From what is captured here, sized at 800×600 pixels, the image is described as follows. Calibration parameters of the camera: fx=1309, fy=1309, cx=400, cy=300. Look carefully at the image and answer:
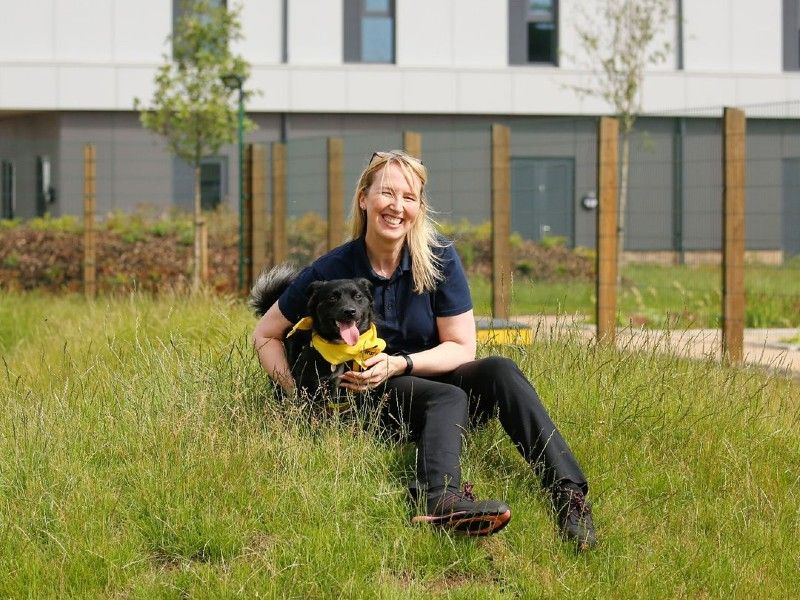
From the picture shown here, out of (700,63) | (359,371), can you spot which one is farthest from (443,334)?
(700,63)

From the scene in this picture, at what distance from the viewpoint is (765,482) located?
565 cm

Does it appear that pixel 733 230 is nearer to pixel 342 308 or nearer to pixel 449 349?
pixel 449 349

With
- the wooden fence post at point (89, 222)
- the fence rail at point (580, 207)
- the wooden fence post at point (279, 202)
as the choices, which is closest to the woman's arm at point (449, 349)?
the fence rail at point (580, 207)

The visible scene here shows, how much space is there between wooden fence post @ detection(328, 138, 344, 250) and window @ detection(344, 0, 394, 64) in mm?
13100

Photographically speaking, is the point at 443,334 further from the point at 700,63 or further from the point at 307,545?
the point at 700,63

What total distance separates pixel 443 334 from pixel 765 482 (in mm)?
1529

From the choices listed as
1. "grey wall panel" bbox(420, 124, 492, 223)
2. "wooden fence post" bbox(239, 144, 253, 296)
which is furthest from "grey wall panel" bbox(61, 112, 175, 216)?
"wooden fence post" bbox(239, 144, 253, 296)

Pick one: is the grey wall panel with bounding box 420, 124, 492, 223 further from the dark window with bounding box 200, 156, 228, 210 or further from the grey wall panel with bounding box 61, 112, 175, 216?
the grey wall panel with bounding box 61, 112, 175, 216

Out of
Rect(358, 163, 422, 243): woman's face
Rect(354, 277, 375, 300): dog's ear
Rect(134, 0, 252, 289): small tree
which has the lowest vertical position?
Rect(354, 277, 375, 300): dog's ear

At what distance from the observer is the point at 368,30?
2528 cm

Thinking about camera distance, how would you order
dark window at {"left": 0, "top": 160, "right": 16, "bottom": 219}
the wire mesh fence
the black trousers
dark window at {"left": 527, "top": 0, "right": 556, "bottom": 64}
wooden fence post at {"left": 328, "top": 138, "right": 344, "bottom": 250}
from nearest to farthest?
the black trousers
wooden fence post at {"left": 328, "top": 138, "right": 344, "bottom": 250}
the wire mesh fence
dark window at {"left": 0, "top": 160, "right": 16, "bottom": 219}
dark window at {"left": 527, "top": 0, "right": 556, "bottom": 64}

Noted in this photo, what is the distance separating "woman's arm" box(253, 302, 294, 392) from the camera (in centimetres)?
578

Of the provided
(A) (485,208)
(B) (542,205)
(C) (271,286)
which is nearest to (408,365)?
(C) (271,286)

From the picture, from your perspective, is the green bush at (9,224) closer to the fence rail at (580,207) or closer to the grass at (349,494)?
the fence rail at (580,207)
